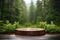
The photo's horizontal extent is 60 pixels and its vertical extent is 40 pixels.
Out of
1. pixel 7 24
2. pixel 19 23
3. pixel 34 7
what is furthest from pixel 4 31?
pixel 34 7

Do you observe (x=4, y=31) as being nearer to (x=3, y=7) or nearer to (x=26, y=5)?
(x=3, y=7)

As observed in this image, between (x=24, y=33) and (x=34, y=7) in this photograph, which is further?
(x=34, y=7)

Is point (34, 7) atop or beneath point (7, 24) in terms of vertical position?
atop

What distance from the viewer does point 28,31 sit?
14.0 feet

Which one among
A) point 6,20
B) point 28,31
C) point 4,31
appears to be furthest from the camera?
point 6,20

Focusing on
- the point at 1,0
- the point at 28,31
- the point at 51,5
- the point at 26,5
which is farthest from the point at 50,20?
the point at 1,0

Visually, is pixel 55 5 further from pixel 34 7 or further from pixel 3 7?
pixel 3 7

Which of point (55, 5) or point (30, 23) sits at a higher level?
point (55, 5)

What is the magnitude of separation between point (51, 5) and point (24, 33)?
1807mm

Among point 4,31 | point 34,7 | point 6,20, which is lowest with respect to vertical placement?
point 4,31

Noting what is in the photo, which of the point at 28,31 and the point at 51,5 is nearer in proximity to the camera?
the point at 28,31

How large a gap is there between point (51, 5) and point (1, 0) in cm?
187

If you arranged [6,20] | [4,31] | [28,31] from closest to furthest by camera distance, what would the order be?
[28,31], [4,31], [6,20]

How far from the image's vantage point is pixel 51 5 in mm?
5492
